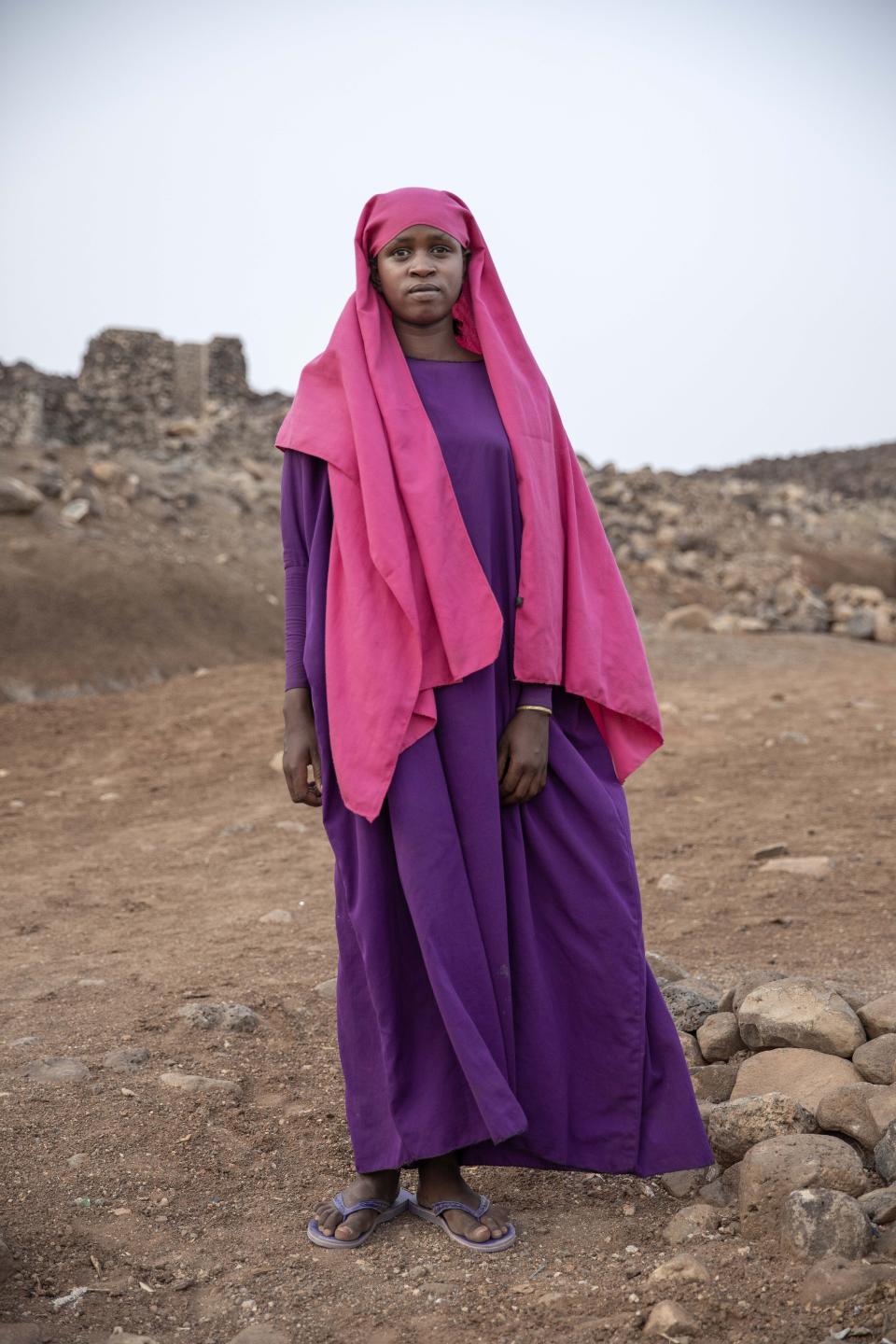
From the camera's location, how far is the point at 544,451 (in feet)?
7.95

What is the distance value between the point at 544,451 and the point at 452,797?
0.70 meters

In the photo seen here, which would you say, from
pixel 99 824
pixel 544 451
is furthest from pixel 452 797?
pixel 99 824

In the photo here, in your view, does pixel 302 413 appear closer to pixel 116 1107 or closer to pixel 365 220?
pixel 365 220

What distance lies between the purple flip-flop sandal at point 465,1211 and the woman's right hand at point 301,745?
777 mm

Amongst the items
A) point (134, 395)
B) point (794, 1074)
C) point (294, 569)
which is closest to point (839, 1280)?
point (794, 1074)

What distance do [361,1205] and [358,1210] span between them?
0.5 inches

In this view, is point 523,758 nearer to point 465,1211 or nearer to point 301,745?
point 301,745

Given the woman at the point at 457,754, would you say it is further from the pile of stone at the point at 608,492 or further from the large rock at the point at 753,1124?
the pile of stone at the point at 608,492

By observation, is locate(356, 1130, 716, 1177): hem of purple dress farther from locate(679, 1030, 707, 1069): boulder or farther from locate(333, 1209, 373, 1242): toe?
locate(679, 1030, 707, 1069): boulder

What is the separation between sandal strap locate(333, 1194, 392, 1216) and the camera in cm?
230

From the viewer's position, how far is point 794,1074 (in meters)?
2.73

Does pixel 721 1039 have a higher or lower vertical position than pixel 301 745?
lower

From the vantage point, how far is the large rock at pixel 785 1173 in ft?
7.10

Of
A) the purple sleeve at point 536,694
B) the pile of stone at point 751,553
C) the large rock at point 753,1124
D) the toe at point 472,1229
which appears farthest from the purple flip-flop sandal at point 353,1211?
the pile of stone at point 751,553
